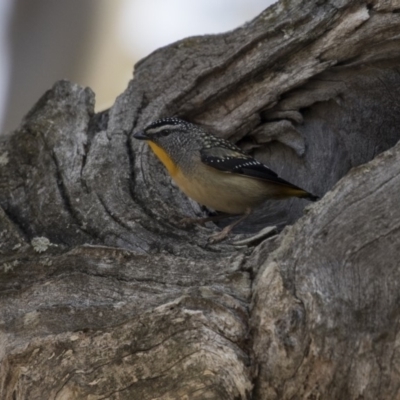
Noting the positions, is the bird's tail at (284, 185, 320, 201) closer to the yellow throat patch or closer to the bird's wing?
the bird's wing

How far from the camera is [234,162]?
5137 millimetres

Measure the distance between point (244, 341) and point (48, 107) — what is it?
2413mm

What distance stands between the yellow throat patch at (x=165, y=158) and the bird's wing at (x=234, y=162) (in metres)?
0.22

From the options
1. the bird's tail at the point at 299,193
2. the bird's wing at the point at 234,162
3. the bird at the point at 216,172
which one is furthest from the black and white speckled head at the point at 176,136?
the bird's tail at the point at 299,193

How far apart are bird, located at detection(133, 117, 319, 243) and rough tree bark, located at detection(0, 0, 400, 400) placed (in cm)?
15

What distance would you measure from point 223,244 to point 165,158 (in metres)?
1.23

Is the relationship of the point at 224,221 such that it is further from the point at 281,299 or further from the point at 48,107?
the point at 281,299

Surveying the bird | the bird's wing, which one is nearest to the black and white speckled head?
the bird

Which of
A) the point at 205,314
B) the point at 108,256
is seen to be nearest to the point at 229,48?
the point at 108,256

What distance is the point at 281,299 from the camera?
11.5ft

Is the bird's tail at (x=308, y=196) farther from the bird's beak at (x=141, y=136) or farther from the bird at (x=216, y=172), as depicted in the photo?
the bird's beak at (x=141, y=136)

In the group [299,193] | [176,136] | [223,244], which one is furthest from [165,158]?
[223,244]

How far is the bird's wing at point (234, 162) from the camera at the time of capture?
5.08 m

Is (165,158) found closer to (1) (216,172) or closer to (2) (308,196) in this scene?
(1) (216,172)
